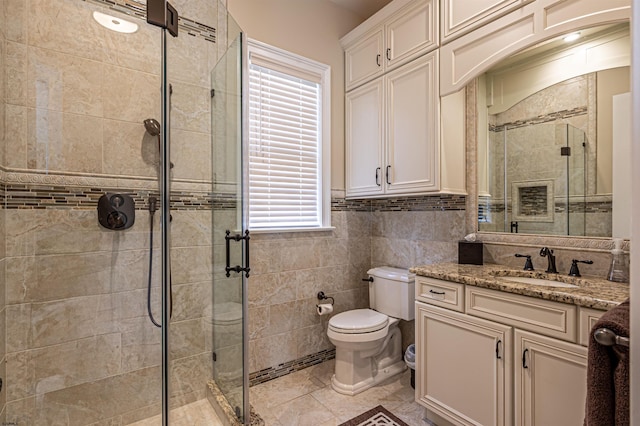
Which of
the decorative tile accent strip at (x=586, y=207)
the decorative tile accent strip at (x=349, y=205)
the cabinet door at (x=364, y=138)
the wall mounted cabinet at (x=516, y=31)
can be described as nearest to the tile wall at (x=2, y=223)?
the decorative tile accent strip at (x=349, y=205)

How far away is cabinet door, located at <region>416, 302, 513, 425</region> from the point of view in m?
1.57

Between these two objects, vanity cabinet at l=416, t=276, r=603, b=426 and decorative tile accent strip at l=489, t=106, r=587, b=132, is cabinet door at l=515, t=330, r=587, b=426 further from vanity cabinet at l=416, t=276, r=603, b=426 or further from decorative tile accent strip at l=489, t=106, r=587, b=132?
decorative tile accent strip at l=489, t=106, r=587, b=132

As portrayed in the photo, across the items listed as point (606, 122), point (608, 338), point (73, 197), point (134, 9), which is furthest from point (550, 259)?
point (134, 9)

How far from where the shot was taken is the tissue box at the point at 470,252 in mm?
2123

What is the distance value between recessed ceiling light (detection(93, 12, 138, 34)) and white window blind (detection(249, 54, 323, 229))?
0.80 meters

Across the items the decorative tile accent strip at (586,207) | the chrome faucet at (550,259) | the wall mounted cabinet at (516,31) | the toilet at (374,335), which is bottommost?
the toilet at (374,335)

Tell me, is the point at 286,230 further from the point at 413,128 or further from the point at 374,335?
the point at 413,128

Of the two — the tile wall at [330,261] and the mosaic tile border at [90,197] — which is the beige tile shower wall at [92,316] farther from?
the tile wall at [330,261]

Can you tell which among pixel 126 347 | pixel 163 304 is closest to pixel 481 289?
pixel 163 304

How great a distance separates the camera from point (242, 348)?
1882mm

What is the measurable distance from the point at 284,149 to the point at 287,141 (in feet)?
0.24

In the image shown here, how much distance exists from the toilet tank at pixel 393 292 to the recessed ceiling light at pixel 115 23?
2305 mm

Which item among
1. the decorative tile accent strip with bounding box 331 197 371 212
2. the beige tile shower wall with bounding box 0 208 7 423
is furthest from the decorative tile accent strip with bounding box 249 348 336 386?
the beige tile shower wall with bounding box 0 208 7 423

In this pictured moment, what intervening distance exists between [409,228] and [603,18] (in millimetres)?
1674
